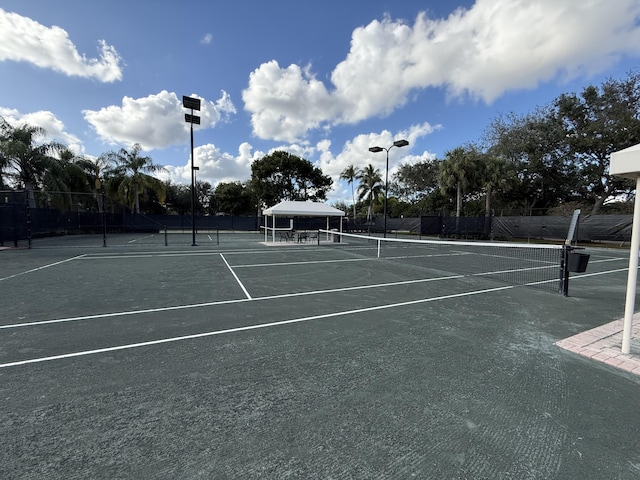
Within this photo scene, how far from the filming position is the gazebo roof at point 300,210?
64.2ft

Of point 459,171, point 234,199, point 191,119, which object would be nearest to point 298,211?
point 191,119

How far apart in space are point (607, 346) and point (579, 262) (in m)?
2.79

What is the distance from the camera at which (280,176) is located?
43219 millimetres

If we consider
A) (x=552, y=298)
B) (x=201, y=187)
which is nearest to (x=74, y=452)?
(x=552, y=298)

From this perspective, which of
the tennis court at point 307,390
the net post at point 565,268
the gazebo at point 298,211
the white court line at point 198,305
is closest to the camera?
the tennis court at point 307,390

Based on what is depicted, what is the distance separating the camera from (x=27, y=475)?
1.82m

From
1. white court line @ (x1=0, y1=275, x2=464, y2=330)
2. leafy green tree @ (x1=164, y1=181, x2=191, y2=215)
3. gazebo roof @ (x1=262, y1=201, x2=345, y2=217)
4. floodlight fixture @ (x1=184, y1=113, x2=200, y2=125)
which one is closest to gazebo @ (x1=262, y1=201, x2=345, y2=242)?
gazebo roof @ (x1=262, y1=201, x2=345, y2=217)

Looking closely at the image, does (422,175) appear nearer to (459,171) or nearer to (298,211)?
(459,171)

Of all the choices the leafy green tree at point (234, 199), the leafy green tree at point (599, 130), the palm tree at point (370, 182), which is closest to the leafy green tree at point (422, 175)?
the palm tree at point (370, 182)

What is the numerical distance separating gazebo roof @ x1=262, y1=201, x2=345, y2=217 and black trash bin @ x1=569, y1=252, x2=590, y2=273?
15.2 meters

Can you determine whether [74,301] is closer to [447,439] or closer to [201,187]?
[447,439]

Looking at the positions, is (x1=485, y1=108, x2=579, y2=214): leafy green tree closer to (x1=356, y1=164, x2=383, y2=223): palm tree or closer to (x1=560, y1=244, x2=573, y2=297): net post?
(x1=356, y1=164, x2=383, y2=223): palm tree

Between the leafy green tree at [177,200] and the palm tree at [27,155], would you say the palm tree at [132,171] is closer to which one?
the palm tree at [27,155]

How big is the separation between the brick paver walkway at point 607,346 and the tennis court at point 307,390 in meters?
0.21
